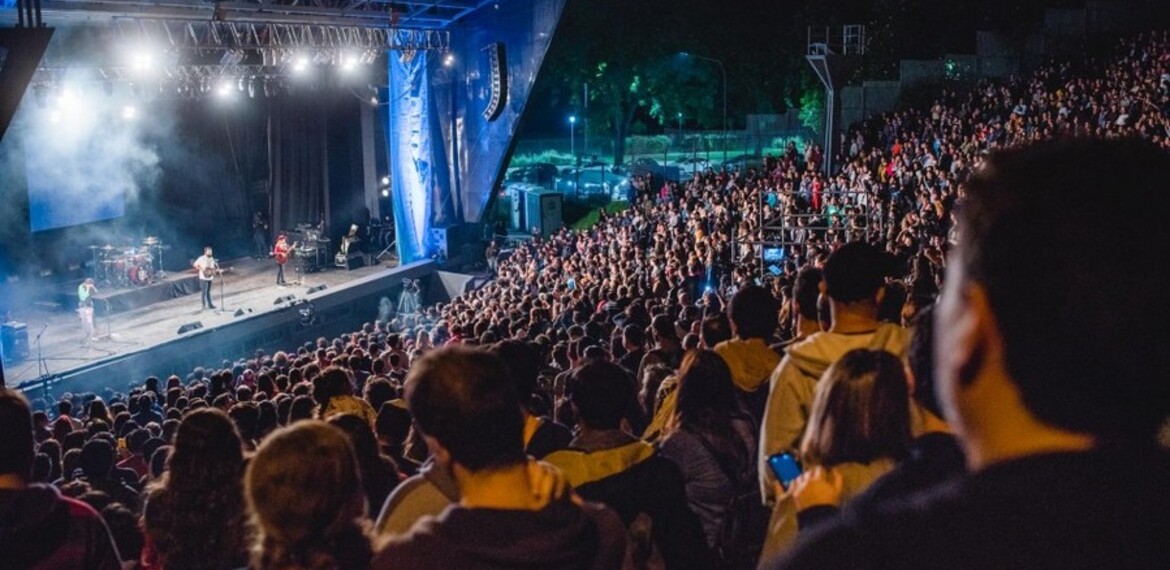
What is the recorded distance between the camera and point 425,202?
22.5 metres

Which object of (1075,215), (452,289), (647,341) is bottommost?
(452,289)

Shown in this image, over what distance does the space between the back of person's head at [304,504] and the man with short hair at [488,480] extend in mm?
195

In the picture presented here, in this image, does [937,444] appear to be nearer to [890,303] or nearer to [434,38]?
[890,303]

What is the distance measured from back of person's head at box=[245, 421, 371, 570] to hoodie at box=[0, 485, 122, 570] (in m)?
0.89

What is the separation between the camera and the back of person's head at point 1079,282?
95cm

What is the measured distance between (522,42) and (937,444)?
65.3 ft

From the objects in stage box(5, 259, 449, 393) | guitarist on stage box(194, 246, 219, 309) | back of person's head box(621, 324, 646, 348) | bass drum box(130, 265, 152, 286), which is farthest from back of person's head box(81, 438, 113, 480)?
bass drum box(130, 265, 152, 286)

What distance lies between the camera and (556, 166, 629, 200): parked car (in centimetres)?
3159

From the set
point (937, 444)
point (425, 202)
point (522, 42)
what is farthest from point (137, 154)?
point (937, 444)

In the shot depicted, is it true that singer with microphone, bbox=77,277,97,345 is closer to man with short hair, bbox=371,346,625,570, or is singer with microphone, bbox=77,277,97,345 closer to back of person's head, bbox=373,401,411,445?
back of person's head, bbox=373,401,411,445

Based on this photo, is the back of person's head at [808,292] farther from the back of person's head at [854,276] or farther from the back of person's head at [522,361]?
the back of person's head at [522,361]

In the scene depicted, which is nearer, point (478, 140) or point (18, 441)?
point (18, 441)

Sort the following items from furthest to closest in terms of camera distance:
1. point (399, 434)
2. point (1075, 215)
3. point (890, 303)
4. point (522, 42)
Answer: point (522, 42), point (890, 303), point (399, 434), point (1075, 215)

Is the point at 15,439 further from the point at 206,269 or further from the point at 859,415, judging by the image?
the point at 206,269
